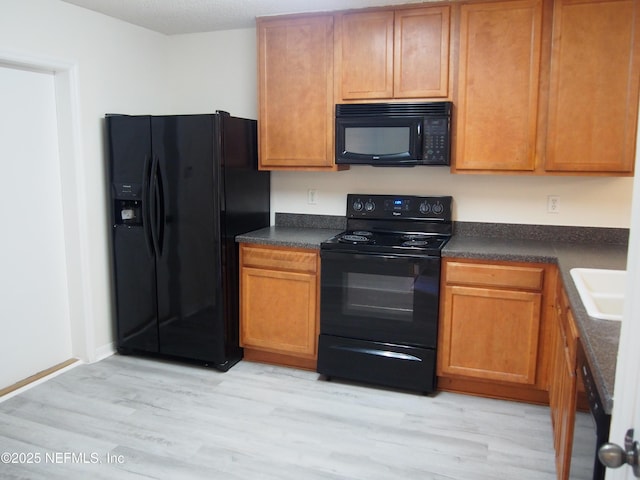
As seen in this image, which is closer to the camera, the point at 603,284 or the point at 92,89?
the point at 603,284

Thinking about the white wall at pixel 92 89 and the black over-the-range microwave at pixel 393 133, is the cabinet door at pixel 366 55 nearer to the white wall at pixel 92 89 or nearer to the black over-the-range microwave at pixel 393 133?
the black over-the-range microwave at pixel 393 133

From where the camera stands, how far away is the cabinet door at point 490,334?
9.49 feet

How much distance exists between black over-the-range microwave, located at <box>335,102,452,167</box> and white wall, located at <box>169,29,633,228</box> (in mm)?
384

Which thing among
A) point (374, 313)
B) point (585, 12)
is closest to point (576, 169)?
point (585, 12)

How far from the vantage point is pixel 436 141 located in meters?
3.08

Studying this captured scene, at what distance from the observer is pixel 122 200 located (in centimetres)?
349

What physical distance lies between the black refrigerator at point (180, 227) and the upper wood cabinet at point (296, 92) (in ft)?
0.67

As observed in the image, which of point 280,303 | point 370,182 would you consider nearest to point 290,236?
point 280,303

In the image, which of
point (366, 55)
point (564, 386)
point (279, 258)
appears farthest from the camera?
point (279, 258)

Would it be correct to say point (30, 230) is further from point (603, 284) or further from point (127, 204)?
point (603, 284)

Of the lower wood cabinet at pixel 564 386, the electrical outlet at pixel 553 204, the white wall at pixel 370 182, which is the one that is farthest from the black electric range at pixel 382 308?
the lower wood cabinet at pixel 564 386

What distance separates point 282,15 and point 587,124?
1925 mm

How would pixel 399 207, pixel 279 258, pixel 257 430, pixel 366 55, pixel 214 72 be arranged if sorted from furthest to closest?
pixel 214 72 < pixel 399 207 < pixel 279 258 < pixel 366 55 < pixel 257 430

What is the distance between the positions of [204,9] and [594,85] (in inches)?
90.8
